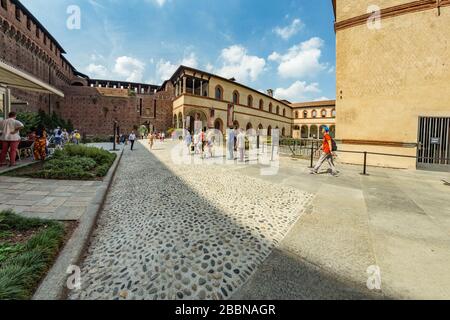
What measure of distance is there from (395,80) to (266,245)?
1073 cm

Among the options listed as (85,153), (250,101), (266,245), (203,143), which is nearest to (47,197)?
(266,245)

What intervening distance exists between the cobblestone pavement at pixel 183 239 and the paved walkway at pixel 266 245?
1 cm

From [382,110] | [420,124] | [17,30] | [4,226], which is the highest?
[17,30]

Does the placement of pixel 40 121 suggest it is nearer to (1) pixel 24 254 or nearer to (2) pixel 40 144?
(2) pixel 40 144

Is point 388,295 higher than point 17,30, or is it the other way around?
point 17,30

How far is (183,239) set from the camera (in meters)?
2.86

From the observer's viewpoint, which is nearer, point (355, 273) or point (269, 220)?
point (355, 273)

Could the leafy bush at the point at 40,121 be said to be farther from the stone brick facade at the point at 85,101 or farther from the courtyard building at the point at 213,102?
the courtyard building at the point at 213,102

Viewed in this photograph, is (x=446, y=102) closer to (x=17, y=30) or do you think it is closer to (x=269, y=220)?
(x=269, y=220)

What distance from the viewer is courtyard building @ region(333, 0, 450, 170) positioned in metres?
8.59

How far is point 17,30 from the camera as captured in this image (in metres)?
22.6

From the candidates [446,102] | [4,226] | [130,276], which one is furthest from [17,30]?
[446,102]
